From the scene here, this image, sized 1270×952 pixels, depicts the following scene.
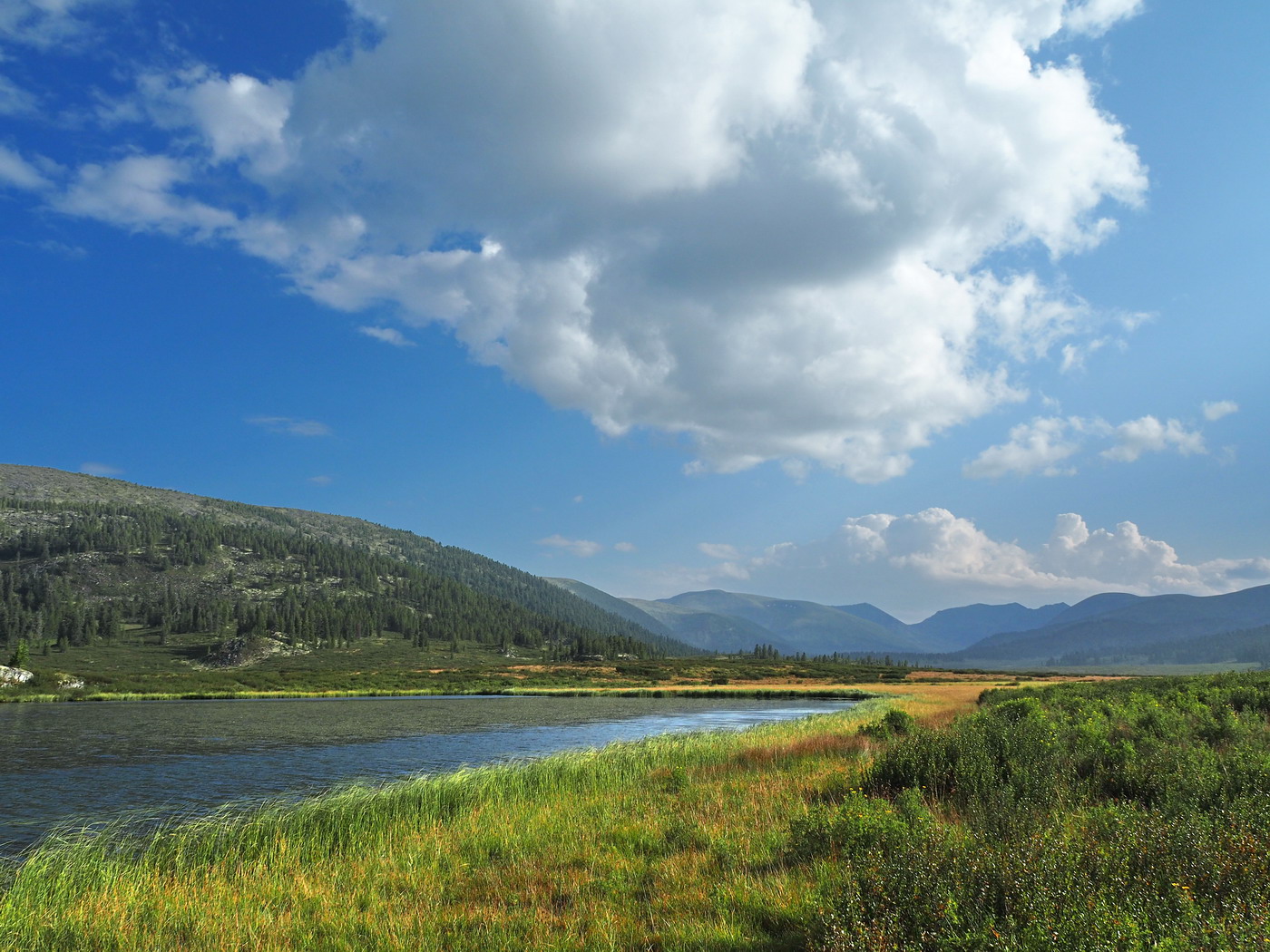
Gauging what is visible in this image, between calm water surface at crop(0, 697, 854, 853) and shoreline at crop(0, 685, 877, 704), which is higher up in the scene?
calm water surface at crop(0, 697, 854, 853)

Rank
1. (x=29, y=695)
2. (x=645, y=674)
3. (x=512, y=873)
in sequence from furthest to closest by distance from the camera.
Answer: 1. (x=645, y=674)
2. (x=29, y=695)
3. (x=512, y=873)

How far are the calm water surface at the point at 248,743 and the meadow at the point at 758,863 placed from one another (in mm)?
8294

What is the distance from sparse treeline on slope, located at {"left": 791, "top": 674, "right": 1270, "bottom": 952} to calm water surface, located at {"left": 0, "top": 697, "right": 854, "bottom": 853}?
81.0 ft

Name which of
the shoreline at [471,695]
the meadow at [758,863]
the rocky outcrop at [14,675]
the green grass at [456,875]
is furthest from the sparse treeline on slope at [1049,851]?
the rocky outcrop at [14,675]

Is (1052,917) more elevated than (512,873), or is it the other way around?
(1052,917)

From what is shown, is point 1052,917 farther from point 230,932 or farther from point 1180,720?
point 1180,720

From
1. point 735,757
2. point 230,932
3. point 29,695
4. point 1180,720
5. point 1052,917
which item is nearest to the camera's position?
point 1052,917

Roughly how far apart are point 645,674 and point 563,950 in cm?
16703

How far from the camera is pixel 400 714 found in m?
72.6

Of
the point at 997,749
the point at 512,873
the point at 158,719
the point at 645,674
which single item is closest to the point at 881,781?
the point at 997,749

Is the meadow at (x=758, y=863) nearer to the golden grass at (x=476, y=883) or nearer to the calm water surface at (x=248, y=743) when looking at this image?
the golden grass at (x=476, y=883)

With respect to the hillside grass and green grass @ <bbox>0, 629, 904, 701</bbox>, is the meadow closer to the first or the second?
the hillside grass

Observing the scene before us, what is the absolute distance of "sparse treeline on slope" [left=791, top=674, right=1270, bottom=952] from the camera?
5.93 m

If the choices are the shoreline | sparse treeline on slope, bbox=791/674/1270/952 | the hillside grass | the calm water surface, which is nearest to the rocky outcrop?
the hillside grass
